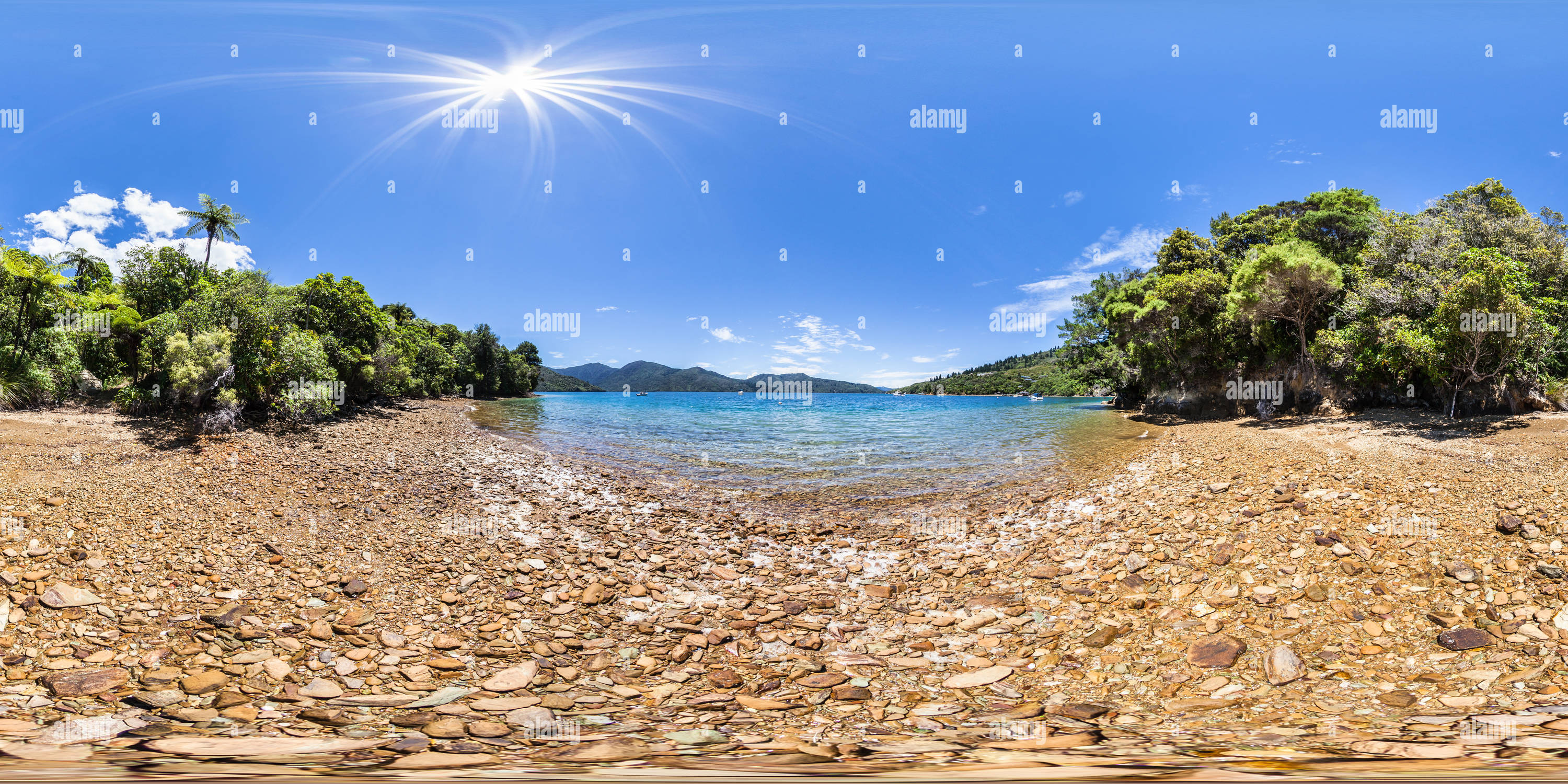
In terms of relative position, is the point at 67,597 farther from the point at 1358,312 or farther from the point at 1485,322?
the point at 1358,312

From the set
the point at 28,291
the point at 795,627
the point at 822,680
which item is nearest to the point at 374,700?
the point at 822,680

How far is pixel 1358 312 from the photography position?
64.2ft

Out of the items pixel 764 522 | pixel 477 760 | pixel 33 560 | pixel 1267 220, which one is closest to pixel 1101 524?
pixel 764 522

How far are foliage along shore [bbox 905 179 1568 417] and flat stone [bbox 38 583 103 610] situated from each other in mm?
27307

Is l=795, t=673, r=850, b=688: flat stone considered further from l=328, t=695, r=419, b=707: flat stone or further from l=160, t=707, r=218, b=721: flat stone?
l=160, t=707, r=218, b=721: flat stone

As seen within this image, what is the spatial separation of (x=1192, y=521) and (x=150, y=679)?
11860 mm

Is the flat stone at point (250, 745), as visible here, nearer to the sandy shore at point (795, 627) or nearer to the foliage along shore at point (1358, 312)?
the sandy shore at point (795, 627)

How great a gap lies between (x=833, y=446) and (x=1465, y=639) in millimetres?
16662

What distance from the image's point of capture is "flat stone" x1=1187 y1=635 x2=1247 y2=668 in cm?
435

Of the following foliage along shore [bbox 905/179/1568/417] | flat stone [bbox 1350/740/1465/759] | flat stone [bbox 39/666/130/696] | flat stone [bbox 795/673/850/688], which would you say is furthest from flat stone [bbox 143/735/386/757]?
foliage along shore [bbox 905/179/1568/417]

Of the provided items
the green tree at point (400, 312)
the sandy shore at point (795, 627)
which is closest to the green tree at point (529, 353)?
the green tree at point (400, 312)

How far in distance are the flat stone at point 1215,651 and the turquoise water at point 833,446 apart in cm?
720

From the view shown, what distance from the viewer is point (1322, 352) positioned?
69.9 ft

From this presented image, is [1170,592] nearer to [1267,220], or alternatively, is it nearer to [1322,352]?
[1322,352]
